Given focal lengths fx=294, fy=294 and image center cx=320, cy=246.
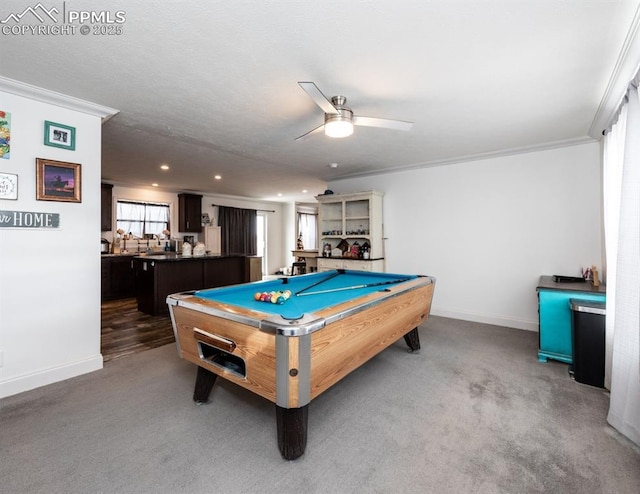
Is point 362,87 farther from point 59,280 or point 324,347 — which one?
point 59,280

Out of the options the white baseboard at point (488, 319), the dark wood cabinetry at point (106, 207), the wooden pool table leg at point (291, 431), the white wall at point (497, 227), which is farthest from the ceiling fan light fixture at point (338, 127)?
the dark wood cabinetry at point (106, 207)

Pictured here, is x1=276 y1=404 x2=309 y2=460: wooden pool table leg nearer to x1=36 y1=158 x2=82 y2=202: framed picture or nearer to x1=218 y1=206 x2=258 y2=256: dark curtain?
x1=36 y1=158 x2=82 y2=202: framed picture

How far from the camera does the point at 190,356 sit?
1973 millimetres

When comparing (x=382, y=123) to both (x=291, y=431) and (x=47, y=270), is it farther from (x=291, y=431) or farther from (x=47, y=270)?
(x=47, y=270)

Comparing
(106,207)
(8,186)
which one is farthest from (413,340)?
(106,207)

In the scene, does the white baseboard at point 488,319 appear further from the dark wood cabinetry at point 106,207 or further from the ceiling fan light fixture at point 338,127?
the dark wood cabinetry at point 106,207

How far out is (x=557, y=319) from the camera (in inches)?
108

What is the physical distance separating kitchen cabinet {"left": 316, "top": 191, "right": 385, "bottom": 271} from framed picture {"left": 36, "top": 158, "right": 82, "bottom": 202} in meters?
3.52

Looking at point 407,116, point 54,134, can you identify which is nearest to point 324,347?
point 407,116

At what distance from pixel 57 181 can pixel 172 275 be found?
2517 mm

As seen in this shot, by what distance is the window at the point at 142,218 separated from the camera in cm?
632

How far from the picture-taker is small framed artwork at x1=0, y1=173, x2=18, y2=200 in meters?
2.16

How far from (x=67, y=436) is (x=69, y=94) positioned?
2464 mm

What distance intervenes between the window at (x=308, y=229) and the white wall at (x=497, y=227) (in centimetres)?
432
